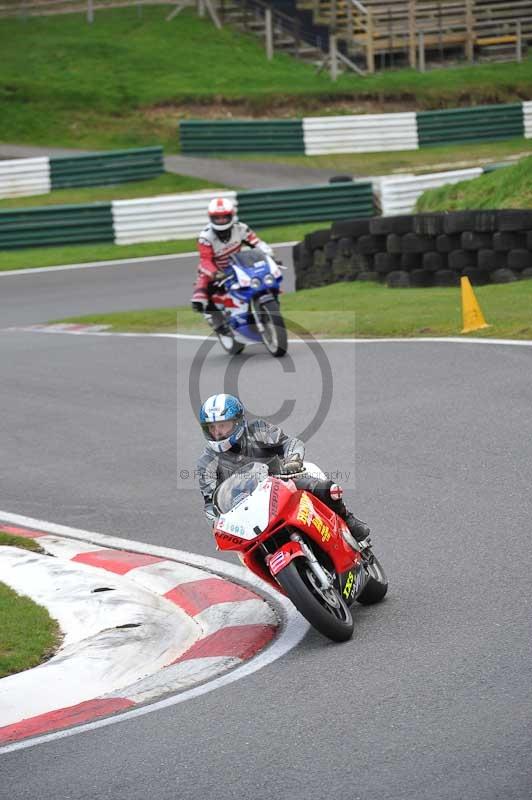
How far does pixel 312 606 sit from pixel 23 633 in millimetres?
1690

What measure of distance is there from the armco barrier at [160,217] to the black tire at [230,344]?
11.6m

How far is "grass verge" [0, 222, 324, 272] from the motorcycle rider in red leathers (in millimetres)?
10417

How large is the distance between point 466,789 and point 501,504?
4.17 m

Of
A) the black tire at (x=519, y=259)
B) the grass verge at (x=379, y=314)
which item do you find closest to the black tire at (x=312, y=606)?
the grass verge at (x=379, y=314)

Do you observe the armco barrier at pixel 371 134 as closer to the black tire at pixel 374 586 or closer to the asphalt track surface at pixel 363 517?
the asphalt track surface at pixel 363 517

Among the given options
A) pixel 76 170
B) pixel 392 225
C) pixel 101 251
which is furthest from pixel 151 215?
pixel 392 225

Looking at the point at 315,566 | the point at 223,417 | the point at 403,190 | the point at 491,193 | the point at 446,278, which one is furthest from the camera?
the point at 403,190

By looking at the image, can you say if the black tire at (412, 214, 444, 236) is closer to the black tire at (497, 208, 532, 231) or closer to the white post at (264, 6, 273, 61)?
the black tire at (497, 208, 532, 231)

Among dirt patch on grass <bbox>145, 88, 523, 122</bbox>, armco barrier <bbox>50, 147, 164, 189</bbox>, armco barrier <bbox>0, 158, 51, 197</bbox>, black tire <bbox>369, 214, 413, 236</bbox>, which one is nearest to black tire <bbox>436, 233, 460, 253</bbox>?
black tire <bbox>369, 214, 413, 236</bbox>

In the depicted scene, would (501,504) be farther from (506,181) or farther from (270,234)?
(270,234)

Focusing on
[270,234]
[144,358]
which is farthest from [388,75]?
[144,358]

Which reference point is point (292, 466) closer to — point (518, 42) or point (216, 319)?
point (216, 319)

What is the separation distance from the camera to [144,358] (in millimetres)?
15734

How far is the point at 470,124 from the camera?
1362 inches
